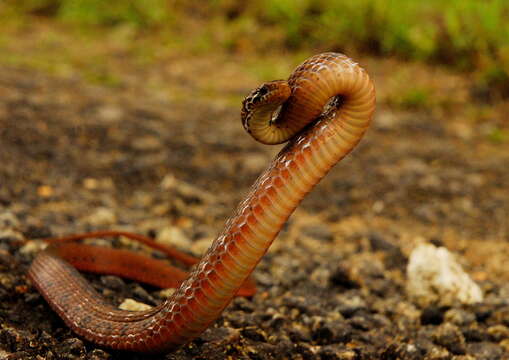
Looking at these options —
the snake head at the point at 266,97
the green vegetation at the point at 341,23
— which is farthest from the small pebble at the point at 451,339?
the green vegetation at the point at 341,23

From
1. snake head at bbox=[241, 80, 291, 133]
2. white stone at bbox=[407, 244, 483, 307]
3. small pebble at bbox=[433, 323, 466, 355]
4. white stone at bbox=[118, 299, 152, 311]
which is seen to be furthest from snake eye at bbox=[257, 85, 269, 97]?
white stone at bbox=[407, 244, 483, 307]

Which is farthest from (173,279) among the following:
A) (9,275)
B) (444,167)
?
(444,167)

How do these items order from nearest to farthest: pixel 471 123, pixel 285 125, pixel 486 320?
pixel 285 125 < pixel 486 320 < pixel 471 123

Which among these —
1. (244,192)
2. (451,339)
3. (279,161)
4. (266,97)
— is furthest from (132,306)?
(244,192)

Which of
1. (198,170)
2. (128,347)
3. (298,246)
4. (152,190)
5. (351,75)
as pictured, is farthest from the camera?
(198,170)

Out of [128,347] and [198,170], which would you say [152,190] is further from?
[128,347]

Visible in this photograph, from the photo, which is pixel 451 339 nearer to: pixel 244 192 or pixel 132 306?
pixel 132 306

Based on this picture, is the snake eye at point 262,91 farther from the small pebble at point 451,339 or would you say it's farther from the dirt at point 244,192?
the small pebble at point 451,339
